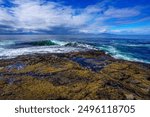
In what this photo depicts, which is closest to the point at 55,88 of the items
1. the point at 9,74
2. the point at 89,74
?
the point at 89,74

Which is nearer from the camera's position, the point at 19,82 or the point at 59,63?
the point at 19,82

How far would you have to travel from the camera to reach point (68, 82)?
4.87m

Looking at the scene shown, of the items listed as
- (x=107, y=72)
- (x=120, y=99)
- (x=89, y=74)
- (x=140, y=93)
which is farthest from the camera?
(x=107, y=72)

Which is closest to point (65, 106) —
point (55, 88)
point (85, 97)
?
point (85, 97)

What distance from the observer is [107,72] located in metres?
5.93

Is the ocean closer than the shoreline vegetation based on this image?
No

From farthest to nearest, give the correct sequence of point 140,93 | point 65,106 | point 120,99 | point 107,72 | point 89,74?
point 107,72 → point 89,74 → point 140,93 → point 120,99 → point 65,106

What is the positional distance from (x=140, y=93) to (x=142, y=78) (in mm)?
1211

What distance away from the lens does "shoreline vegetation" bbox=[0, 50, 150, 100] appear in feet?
14.0

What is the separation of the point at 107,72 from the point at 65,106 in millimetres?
2539

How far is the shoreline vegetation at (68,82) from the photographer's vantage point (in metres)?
4.25

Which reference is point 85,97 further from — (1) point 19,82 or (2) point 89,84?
(1) point 19,82

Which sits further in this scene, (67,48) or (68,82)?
(67,48)

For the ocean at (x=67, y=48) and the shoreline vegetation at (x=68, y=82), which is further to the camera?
the ocean at (x=67, y=48)
